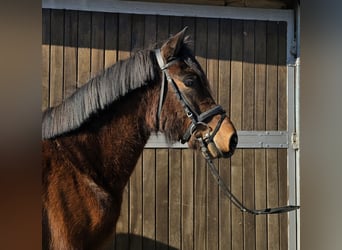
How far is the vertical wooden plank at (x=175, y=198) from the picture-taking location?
188 cm

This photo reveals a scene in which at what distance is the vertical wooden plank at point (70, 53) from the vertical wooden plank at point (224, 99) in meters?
0.54

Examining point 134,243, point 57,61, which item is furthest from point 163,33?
point 134,243

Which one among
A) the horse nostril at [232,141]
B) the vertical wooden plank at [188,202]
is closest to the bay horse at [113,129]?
the horse nostril at [232,141]

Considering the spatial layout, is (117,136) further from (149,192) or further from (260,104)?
Result: (260,104)

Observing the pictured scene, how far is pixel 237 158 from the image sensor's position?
1891 mm

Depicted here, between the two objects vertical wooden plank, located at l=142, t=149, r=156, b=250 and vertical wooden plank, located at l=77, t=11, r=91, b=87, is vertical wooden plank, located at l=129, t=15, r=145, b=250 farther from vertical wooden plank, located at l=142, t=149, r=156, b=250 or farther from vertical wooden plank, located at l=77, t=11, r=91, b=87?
vertical wooden plank, located at l=77, t=11, r=91, b=87

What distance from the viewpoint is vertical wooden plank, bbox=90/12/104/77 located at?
1.74 meters

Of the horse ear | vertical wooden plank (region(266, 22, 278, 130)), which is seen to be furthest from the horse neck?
vertical wooden plank (region(266, 22, 278, 130))

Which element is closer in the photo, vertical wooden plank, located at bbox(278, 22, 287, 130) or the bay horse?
the bay horse

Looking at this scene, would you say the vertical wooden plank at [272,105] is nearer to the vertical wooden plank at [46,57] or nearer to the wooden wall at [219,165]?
the wooden wall at [219,165]

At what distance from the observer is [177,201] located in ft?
6.18
